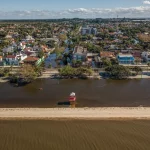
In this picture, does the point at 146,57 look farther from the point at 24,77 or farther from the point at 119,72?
the point at 24,77

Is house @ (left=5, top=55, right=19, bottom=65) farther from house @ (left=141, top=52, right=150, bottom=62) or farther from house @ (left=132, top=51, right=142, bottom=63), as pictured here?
house @ (left=141, top=52, right=150, bottom=62)

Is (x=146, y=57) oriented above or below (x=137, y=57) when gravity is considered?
above

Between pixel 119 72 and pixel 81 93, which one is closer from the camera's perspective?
pixel 81 93

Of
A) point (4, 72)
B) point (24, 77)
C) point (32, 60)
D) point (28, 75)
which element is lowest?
point (24, 77)

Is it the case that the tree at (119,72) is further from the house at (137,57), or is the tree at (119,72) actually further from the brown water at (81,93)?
the house at (137,57)
